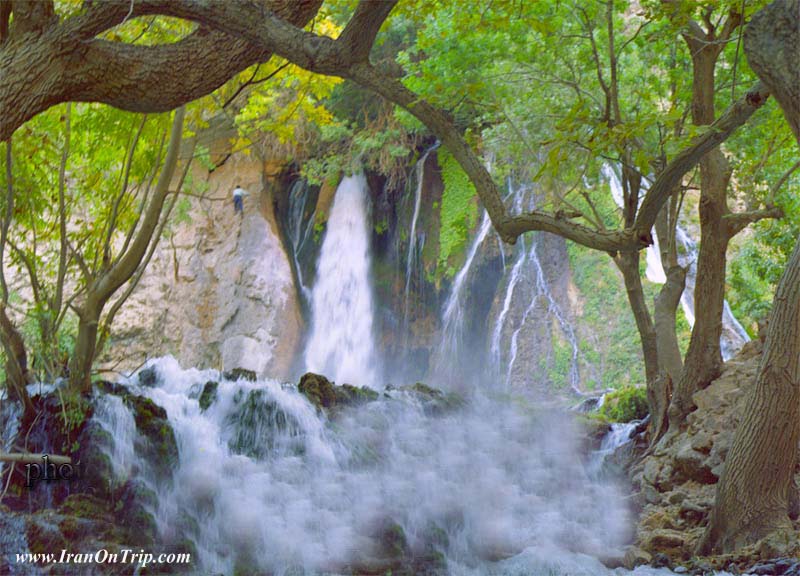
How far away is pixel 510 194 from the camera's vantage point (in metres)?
13.2

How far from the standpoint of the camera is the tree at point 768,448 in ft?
16.7

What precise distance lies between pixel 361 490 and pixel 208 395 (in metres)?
1.95

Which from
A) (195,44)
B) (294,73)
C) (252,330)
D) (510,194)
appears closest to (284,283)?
(252,330)

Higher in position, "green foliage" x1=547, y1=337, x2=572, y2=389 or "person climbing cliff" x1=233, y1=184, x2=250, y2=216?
"person climbing cliff" x1=233, y1=184, x2=250, y2=216

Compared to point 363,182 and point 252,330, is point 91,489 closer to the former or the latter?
point 252,330

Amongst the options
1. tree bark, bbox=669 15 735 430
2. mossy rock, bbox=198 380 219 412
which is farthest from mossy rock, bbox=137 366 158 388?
tree bark, bbox=669 15 735 430

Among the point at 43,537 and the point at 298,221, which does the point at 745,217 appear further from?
the point at 298,221

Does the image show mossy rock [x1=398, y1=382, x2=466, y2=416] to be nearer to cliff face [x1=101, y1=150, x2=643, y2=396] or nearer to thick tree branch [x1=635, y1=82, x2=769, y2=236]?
cliff face [x1=101, y1=150, x2=643, y2=396]

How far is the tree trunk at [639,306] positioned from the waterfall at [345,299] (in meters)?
5.83

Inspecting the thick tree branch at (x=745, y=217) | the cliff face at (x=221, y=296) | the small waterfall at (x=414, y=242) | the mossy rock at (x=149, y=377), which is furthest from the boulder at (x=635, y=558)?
the cliff face at (x=221, y=296)

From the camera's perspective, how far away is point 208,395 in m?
8.02

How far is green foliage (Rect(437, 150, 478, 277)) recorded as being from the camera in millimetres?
13414

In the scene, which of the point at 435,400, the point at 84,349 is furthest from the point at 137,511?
the point at 435,400

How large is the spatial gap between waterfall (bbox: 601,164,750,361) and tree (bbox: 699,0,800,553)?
5.06 m
